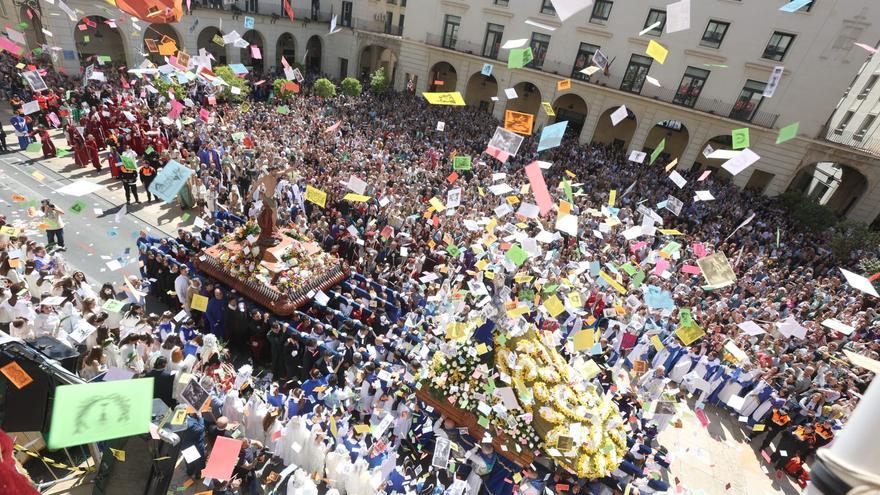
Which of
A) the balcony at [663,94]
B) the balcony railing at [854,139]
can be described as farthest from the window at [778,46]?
the balcony railing at [854,139]

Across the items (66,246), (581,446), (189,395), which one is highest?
(581,446)

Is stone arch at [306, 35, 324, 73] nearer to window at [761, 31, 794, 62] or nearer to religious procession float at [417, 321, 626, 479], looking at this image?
window at [761, 31, 794, 62]

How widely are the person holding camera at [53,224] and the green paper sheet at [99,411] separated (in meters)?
9.35

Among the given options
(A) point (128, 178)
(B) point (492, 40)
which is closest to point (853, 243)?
(B) point (492, 40)

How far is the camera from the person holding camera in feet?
35.3

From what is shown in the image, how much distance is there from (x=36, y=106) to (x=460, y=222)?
15.2 m

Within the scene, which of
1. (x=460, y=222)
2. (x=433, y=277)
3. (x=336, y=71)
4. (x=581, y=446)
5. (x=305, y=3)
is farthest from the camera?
(x=336, y=71)

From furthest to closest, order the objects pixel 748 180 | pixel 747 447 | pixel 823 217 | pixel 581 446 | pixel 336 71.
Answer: pixel 336 71
pixel 748 180
pixel 823 217
pixel 747 447
pixel 581 446

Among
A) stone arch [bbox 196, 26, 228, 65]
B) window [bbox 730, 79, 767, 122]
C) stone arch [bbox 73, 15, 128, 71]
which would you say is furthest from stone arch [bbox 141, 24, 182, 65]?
window [bbox 730, 79, 767, 122]

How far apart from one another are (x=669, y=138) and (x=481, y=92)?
47.7 feet

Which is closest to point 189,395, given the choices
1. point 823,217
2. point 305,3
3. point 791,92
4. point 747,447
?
point 747,447

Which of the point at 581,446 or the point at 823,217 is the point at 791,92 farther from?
the point at 581,446

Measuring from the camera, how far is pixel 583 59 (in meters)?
27.8

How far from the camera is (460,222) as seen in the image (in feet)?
48.1
